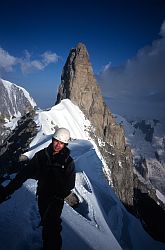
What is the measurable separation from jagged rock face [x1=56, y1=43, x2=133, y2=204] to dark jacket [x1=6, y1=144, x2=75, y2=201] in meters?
90.2

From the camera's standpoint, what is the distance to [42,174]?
6648 millimetres

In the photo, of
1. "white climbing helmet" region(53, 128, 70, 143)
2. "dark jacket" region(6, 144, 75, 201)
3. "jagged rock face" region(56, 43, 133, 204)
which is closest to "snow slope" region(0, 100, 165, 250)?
"dark jacket" region(6, 144, 75, 201)

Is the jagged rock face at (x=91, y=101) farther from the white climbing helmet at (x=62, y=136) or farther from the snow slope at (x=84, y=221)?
the white climbing helmet at (x=62, y=136)

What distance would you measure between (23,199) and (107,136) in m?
101

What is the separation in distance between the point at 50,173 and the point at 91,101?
10474 cm

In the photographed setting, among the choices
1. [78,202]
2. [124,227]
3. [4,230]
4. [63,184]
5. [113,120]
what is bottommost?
[124,227]

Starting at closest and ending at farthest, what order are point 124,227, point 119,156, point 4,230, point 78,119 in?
point 4,230
point 124,227
point 78,119
point 119,156

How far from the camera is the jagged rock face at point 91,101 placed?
103500 millimetres

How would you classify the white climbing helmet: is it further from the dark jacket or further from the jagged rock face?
the jagged rock face

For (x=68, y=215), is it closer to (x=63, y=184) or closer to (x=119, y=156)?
(x=63, y=184)

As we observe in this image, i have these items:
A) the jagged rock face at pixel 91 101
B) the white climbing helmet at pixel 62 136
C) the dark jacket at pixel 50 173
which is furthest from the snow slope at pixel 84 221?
the jagged rock face at pixel 91 101

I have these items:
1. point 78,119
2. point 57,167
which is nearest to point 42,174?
point 57,167

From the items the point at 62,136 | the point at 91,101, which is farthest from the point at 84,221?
the point at 91,101

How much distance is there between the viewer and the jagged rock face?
340ft
